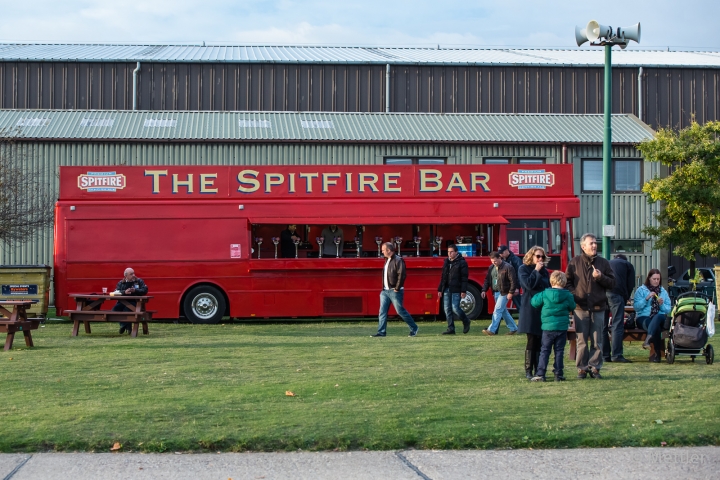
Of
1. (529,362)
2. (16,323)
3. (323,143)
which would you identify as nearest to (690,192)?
(323,143)

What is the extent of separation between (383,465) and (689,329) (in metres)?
6.91

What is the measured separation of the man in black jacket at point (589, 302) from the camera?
34.5 feet

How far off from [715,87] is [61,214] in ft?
95.4

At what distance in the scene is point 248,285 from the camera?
2030 centimetres

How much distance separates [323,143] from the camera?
2967cm

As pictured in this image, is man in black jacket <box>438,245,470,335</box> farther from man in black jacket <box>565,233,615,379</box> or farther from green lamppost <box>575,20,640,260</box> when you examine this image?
man in black jacket <box>565,233,615,379</box>

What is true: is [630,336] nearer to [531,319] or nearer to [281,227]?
[531,319]

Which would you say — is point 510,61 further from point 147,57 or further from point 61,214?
point 61,214

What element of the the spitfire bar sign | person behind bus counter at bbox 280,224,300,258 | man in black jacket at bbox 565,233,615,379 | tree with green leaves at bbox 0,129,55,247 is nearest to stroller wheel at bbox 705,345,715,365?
man in black jacket at bbox 565,233,615,379

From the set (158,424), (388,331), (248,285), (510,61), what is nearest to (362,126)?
(510,61)

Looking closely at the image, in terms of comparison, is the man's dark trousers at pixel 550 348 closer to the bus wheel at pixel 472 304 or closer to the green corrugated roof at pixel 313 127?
the bus wheel at pixel 472 304

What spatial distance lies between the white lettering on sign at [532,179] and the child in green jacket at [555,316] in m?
11.0

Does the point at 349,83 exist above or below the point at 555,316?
above

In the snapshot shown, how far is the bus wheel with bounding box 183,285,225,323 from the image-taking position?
20141 mm
